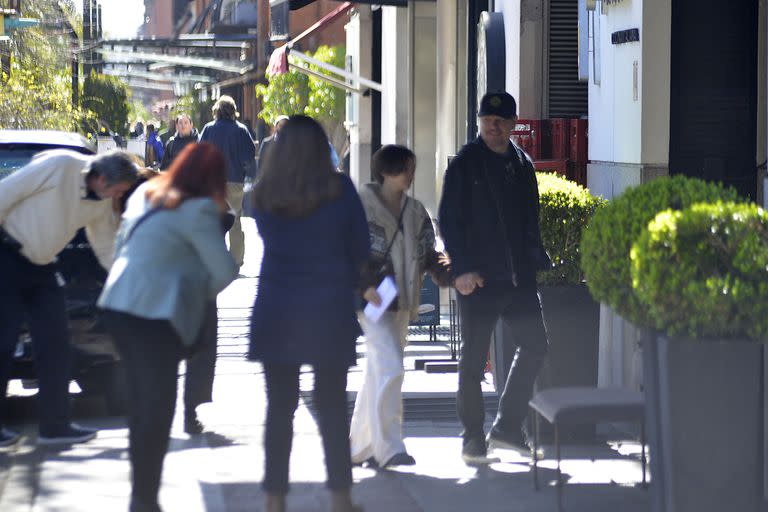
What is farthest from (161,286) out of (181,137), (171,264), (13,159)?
(181,137)

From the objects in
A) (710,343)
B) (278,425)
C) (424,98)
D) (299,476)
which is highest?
(424,98)

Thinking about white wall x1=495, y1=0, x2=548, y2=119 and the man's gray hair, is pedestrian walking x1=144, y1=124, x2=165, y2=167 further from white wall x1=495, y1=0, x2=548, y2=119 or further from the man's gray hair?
the man's gray hair

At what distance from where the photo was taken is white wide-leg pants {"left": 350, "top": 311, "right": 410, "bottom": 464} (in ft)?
24.2

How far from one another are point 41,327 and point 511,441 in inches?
101

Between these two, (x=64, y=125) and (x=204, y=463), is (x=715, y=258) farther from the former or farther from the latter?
(x=64, y=125)

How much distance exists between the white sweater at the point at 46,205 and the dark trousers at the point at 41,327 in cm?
14

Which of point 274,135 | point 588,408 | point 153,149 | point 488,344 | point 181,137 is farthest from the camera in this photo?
point 153,149

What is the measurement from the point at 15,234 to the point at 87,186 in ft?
1.90

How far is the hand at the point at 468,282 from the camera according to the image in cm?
748

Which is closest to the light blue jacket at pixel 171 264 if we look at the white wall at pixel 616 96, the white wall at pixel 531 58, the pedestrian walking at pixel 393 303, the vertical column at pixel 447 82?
the pedestrian walking at pixel 393 303

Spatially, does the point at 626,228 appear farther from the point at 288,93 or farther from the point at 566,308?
the point at 288,93

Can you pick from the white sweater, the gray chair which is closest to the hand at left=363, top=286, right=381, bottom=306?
the gray chair

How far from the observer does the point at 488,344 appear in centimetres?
770

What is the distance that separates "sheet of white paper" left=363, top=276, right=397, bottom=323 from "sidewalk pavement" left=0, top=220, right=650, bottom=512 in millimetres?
856
